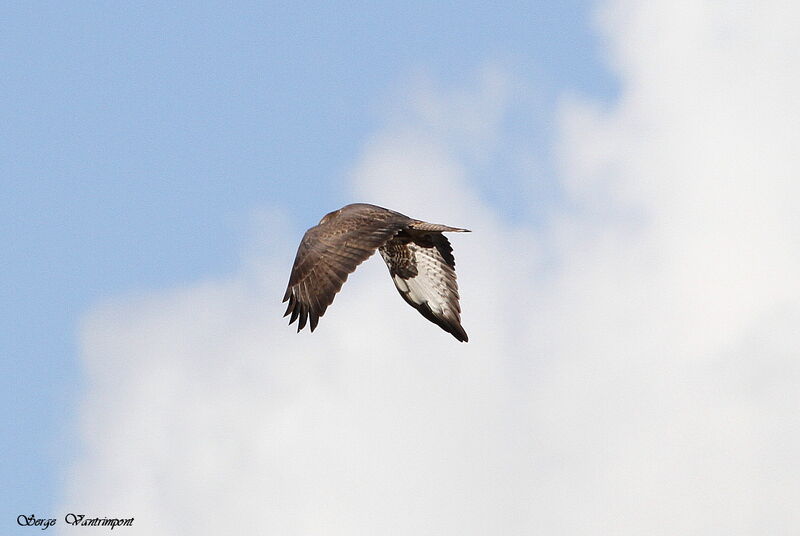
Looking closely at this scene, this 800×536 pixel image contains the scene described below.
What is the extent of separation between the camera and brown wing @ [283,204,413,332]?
31.5m

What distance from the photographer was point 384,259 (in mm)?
37531

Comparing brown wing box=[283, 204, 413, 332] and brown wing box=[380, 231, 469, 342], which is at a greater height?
brown wing box=[380, 231, 469, 342]

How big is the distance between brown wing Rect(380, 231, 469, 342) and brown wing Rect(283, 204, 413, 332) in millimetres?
2699

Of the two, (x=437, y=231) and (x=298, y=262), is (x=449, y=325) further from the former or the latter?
(x=298, y=262)

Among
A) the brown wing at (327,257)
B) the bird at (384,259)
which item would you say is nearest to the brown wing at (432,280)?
the bird at (384,259)

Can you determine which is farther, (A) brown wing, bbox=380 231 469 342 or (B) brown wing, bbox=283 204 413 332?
(A) brown wing, bbox=380 231 469 342

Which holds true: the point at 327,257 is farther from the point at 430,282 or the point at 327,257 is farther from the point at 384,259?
the point at 384,259

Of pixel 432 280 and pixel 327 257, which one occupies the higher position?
pixel 432 280

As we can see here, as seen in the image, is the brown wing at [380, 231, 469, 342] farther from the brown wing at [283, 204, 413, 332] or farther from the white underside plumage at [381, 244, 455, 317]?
the brown wing at [283, 204, 413, 332]

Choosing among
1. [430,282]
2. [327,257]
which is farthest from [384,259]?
[327,257]

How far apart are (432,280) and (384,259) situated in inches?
53.4

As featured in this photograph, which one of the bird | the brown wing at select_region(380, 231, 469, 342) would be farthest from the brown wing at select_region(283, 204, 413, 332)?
the brown wing at select_region(380, 231, 469, 342)

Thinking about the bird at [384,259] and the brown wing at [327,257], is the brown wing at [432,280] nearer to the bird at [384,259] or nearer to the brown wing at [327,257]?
the bird at [384,259]

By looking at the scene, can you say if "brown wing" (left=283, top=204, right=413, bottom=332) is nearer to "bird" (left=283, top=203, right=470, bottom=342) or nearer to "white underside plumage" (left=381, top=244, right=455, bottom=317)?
"bird" (left=283, top=203, right=470, bottom=342)
